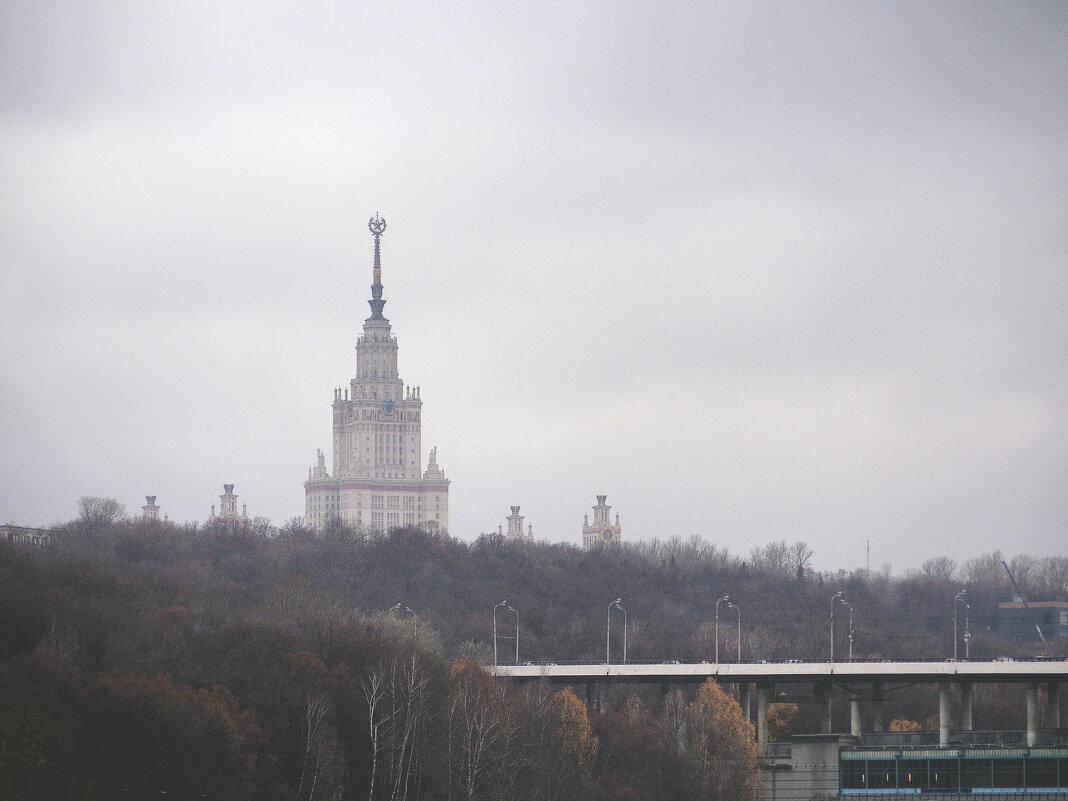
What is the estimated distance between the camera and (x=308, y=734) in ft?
299

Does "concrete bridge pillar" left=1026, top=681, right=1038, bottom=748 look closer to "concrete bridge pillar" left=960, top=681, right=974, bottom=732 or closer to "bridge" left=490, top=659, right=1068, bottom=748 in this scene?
"bridge" left=490, top=659, right=1068, bottom=748

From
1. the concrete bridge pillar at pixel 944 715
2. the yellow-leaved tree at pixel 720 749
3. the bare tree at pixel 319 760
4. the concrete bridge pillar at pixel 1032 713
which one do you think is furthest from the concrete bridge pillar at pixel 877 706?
the bare tree at pixel 319 760

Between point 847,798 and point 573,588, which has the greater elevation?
point 573,588

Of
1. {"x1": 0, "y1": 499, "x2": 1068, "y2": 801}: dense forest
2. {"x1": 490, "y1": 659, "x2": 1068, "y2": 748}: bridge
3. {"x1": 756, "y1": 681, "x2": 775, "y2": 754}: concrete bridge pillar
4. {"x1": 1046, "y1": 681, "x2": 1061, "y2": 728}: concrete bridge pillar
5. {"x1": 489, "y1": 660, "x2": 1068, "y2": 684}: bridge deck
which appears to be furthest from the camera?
{"x1": 1046, "y1": 681, "x2": 1061, "y2": 728}: concrete bridge pillar

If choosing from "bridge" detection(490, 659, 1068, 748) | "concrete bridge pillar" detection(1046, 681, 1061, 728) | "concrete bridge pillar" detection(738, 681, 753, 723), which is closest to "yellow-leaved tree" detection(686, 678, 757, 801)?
"bridge" detection(490, 659, 1068, 748)

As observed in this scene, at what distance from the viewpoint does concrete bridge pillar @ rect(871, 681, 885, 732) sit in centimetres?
12731

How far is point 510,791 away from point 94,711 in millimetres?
20784

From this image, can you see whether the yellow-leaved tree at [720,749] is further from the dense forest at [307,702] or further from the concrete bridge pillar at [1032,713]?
the concrete bridge pillar at [1032,713]

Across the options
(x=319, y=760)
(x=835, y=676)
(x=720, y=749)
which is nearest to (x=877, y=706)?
(x=835, y=676)

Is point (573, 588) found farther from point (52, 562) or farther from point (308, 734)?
point (308, 734)

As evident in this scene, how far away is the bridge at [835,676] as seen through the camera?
124 metres

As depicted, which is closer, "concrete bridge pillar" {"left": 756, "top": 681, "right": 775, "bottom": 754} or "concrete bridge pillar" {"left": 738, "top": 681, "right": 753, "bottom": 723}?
"concrete bridge pillar" {"left": 756, "top": 681, "right": 775, "bottom": 754}

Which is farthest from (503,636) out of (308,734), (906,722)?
(308,734)

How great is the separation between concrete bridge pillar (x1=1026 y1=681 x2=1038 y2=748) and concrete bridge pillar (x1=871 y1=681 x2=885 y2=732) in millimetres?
8704
